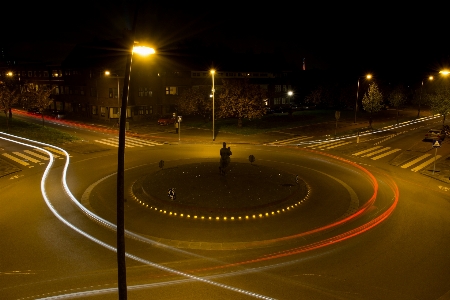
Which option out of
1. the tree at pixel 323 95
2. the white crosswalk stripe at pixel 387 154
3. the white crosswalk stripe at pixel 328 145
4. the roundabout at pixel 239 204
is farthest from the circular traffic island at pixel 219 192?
the tree at pixel 323 95

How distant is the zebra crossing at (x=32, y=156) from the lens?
87.6ft

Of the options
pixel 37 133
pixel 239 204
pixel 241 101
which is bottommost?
pixel 239 204

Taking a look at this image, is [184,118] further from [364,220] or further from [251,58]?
[364,220]

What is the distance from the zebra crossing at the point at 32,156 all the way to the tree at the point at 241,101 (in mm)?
20683

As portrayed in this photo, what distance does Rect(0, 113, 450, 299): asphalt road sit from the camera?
34.9 ft

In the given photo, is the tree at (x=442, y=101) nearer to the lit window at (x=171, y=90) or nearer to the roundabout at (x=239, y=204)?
the roundabout at (x=239, y=204)

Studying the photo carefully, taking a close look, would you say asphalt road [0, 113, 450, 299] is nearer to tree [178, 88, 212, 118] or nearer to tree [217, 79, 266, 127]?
tree [217, 79, 266, 127]

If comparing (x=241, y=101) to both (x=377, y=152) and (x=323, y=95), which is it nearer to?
(x=377, y=152)

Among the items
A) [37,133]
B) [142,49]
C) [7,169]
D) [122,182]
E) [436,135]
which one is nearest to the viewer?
[122,182]

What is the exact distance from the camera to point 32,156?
2881 cm

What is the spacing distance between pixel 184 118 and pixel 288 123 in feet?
54.8

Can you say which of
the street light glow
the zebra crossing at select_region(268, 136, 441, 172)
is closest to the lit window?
the zebra crossing at select_region(268, 136, 441, 172)

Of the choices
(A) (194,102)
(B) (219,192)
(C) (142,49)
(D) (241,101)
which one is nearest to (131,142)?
(D) (241,101)

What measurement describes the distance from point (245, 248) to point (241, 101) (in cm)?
3204
